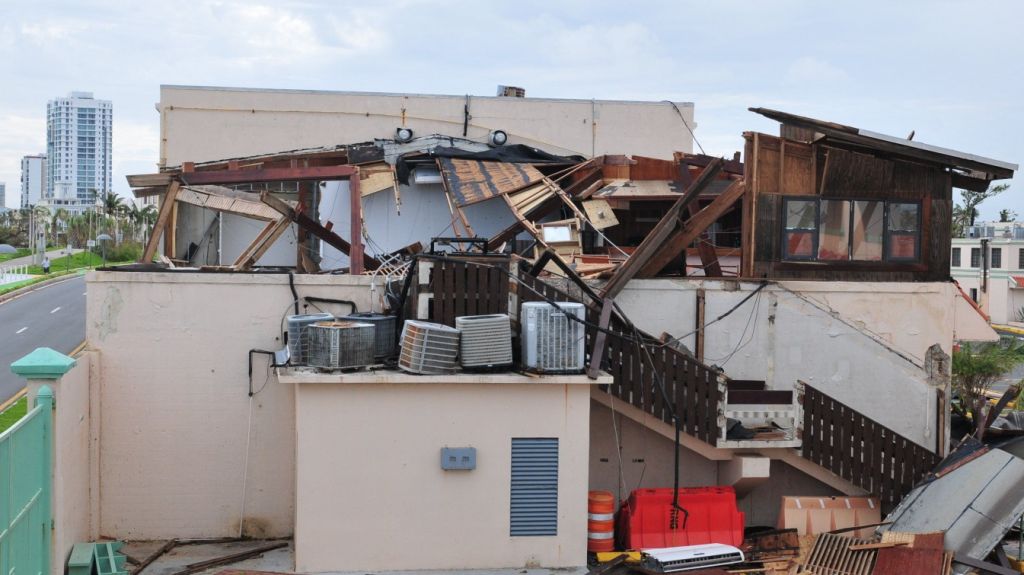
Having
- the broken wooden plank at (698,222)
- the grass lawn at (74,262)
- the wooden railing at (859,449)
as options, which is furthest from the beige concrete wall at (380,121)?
the grass lawn at (74,262)

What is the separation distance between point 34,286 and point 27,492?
58.6 meters

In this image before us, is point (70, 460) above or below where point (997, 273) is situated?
below

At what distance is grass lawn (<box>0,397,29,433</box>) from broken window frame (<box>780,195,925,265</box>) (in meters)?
17.2

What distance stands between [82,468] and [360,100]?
15.3 m

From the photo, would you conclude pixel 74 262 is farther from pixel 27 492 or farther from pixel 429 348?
pixel 27 492

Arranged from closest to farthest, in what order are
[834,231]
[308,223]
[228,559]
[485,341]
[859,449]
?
[485,341] < [228,559] < [859,449] < [834,231] < [308,223]

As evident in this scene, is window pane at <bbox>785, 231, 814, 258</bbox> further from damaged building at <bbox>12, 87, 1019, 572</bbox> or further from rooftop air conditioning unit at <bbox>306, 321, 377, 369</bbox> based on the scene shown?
rooftop air conditioning unit at <bbox>306, 321, 377, 369</bbox>

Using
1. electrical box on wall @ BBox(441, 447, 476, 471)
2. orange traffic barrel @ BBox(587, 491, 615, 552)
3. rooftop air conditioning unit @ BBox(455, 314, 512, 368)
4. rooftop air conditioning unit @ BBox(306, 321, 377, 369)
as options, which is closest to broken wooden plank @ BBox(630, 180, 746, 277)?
rooftop air conditioning unit @ BBox(455, 314, 512, 368)

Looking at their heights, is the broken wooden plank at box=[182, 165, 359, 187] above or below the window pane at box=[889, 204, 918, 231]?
above

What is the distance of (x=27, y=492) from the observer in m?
10.0

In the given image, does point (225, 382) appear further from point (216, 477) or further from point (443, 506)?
point (443, 506)

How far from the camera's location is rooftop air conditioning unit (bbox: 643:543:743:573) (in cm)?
1378

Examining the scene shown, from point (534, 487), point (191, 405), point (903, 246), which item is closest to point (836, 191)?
point (903, 246)

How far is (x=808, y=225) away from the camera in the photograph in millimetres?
17422
